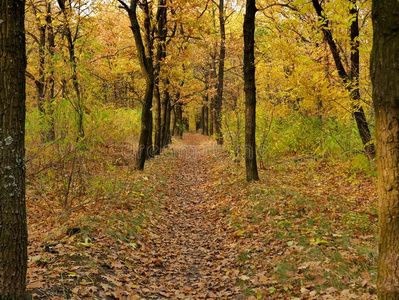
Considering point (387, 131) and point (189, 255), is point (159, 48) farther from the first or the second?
point (387, 131)

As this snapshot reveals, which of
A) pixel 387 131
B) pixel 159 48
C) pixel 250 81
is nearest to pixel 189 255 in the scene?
pixel 387 131

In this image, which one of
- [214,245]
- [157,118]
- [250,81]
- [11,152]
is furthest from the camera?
[157,118]

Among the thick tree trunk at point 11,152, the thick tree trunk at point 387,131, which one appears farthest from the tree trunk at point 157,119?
the thick tree trunk at point 387,131

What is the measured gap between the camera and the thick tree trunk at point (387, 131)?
8.40 ft

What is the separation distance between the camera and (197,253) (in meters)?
6.18

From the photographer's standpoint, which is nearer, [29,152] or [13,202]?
[13,202]

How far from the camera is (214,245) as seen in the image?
651 centimetres

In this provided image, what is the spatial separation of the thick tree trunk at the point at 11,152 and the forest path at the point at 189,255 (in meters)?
1.98

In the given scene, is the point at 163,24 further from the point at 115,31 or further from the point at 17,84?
the point at 17,84

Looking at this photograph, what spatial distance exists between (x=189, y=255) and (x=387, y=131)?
4.46 m

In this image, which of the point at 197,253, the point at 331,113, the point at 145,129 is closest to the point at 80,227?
the point at 197,253

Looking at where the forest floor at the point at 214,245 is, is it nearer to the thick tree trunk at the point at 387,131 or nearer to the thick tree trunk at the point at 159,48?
the thick tree trunk at the point at 387,131

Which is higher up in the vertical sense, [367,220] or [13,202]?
[13,202]

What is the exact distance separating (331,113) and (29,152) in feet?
34.5
